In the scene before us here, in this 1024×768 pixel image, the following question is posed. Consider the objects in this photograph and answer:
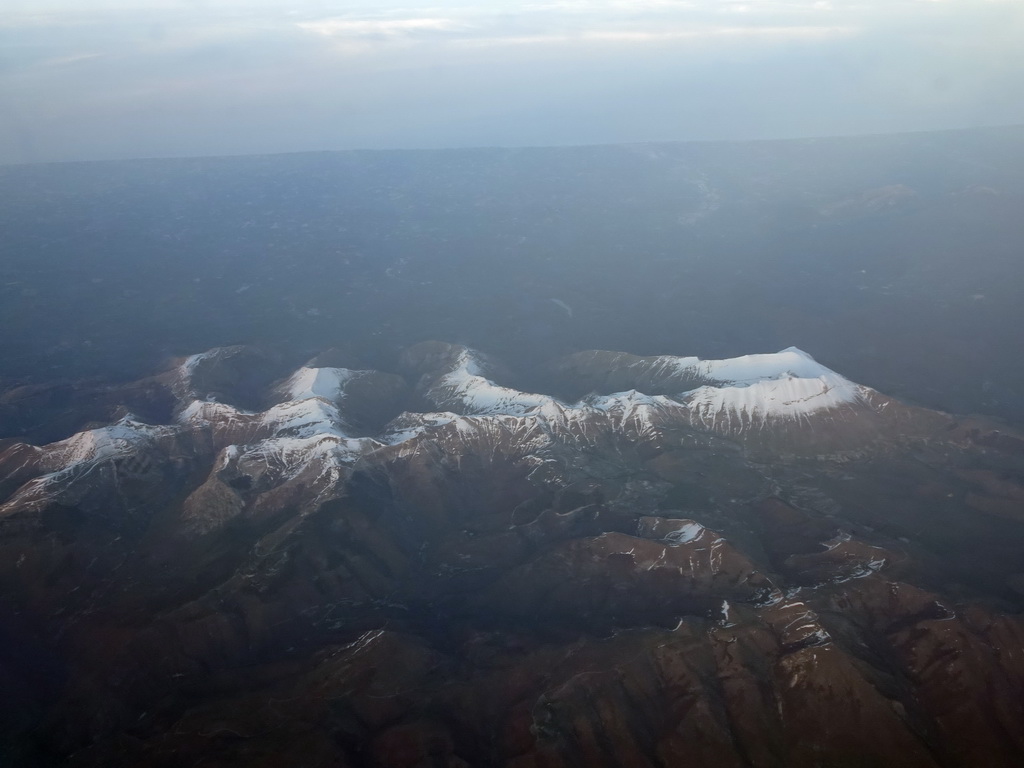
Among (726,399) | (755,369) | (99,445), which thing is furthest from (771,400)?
(99,445)

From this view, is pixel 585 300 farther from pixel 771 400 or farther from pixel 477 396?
pixel 771 400

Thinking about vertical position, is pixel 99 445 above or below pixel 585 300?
below

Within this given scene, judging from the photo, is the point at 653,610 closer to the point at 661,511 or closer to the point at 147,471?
the point at 661,511

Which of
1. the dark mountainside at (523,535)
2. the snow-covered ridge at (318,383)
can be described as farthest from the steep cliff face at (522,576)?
the snow-covered ridge at (318,383)

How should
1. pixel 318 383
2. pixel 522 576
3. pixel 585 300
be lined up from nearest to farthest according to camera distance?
pixel 522 576 < pixel 318 383 < pixel 585 300

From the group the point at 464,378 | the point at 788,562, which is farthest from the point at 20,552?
the point at 788,562

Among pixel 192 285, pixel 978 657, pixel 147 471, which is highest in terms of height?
pixel 192 285

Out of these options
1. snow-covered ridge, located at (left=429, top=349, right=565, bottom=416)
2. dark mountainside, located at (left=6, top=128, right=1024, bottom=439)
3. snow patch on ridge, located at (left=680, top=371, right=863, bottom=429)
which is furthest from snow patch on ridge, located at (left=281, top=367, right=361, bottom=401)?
snow patch on ridge, located at (left=680, top=371, right=863, bottom=429)
